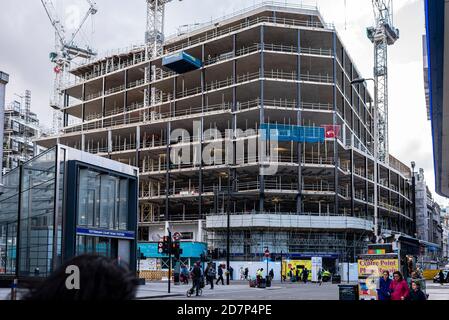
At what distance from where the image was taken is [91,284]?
79.7 inches

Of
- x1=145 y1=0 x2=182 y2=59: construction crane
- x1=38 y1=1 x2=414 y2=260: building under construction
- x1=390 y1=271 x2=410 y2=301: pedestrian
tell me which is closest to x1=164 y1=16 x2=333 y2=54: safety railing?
x1=38 y1=1 x2=414 y2=260: building under construction

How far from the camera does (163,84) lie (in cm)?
7806

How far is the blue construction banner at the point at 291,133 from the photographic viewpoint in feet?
211

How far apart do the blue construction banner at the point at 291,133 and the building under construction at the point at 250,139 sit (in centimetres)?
17

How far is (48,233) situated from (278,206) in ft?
154

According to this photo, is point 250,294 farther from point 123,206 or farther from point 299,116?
point 299,116

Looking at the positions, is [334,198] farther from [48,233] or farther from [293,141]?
[48,233]

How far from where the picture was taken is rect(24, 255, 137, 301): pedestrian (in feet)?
6.59

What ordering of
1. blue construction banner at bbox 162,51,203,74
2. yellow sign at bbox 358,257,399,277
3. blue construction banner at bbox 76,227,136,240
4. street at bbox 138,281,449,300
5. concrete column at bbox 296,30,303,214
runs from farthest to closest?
blue construction banner at bbox 162,51,203,74 → concrete column at bbox 296,30,303,214 → blue construction banner at bbox 76,227,136,240 → street at bbox 138,281,449,300 → yellow sign at bbox 358,257,399,277

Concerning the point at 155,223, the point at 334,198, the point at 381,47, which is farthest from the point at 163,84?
the point at 381,47

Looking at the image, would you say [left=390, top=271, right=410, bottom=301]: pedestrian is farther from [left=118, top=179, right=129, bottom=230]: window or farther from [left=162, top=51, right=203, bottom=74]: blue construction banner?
[left=162, top=51, right=203, bottom=74]: blue construction banner

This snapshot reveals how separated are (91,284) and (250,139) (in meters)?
65.0

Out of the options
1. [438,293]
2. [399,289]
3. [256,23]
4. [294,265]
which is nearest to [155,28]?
[256,23]

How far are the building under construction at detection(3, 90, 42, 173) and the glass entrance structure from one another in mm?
72727
